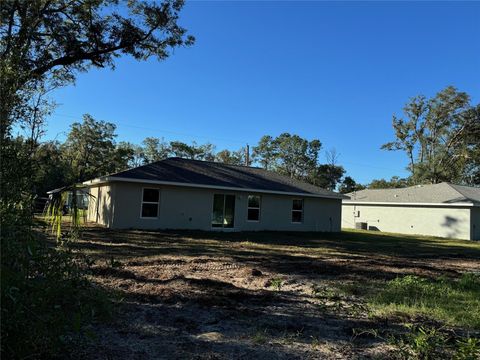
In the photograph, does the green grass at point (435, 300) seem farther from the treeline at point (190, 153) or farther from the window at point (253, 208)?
the treeline at point (190, 153)

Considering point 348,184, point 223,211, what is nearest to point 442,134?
point 348,184

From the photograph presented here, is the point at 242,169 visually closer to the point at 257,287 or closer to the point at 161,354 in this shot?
the point at 257,287

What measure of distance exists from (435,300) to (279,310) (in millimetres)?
2516

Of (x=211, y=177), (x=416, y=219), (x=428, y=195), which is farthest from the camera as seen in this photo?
(x=428, y=195)

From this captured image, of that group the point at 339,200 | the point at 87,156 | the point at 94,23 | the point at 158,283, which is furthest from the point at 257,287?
the point at 87,156

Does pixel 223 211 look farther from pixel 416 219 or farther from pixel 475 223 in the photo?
pixel 475 223

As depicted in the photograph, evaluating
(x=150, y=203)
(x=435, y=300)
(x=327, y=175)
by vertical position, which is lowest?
(x=435, y=300)

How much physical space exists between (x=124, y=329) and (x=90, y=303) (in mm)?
1070

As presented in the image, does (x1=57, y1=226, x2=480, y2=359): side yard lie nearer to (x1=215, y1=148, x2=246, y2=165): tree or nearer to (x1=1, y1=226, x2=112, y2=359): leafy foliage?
(x1=1, y1=226, x2=112, y2=359): leafy foliage

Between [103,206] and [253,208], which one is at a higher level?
[253,208]

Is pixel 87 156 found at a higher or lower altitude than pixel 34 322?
higher

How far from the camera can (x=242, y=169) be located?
24.2 metres

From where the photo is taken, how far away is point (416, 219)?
27531 mm

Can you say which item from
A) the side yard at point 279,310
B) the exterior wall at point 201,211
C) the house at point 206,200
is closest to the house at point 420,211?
the house at point 206,200
